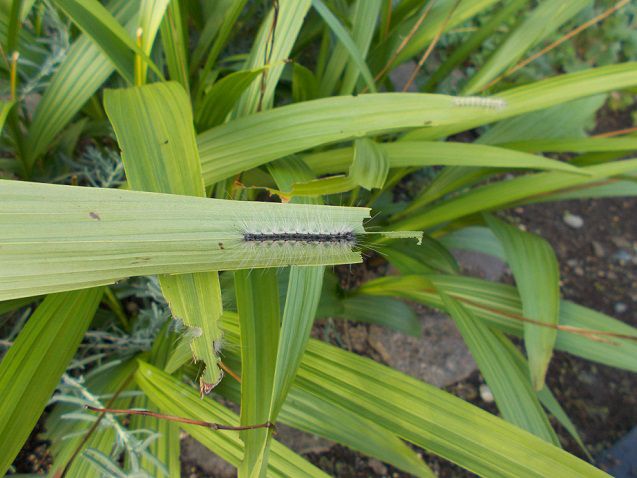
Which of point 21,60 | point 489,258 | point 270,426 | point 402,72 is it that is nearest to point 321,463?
point 270,426

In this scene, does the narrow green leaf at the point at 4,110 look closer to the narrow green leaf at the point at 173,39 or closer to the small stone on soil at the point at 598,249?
the narrow green leaf at the point at 173,39


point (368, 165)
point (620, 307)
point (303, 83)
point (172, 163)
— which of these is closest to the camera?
point (172, 163)

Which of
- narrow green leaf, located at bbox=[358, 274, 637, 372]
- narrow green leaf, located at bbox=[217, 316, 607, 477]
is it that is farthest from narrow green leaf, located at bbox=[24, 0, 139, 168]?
narrow green leaf, located at bbox=[358, 274, 637, 372]

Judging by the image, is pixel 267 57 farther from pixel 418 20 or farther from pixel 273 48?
pixel 418 20

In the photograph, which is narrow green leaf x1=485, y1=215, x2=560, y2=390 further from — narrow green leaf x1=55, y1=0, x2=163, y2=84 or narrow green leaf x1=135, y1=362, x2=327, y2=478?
narrow green leaf x1=55, y1=0, x2=163, y2=84

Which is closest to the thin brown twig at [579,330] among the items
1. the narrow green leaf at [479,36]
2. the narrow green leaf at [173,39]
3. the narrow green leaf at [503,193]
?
the narrow green leaf at [503,193]

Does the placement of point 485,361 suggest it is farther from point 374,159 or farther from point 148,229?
point 148,229

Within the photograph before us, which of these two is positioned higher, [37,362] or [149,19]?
[149,19]


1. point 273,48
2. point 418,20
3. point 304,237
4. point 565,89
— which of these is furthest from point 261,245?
point 418,20
